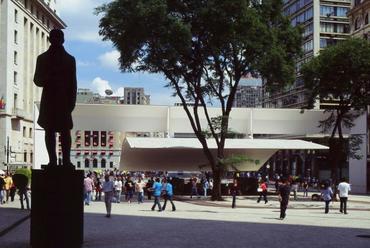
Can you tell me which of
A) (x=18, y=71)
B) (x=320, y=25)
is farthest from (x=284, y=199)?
(x=320, y=25)

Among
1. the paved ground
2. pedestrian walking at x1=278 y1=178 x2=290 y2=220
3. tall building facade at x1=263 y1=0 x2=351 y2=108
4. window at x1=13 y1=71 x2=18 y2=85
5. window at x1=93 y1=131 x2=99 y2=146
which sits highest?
tall building facade at x1=263 y1=0 x2=351 y2=108

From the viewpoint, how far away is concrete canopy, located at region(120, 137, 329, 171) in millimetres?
44406

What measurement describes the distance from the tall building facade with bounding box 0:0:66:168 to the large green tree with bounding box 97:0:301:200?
111 ft

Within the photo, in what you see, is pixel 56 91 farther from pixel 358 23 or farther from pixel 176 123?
pixel 358 23

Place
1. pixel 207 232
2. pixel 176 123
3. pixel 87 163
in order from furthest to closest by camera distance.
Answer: pixel 87 163
pixel 176 123
pixel 207 232

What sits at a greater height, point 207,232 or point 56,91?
point 56,91

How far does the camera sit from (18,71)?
246ft

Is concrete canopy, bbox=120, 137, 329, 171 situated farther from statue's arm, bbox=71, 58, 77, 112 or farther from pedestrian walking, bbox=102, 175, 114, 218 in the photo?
statue's arm, bbox=71, 58, 77, 112

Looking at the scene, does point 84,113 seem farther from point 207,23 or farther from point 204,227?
point 204,227

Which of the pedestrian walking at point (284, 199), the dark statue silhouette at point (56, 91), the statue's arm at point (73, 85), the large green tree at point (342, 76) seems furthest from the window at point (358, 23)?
the dark statue silhouette at point (56, 91)

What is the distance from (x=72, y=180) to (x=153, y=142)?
3410 cm

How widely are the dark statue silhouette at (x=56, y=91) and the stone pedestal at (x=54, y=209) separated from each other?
65 cm

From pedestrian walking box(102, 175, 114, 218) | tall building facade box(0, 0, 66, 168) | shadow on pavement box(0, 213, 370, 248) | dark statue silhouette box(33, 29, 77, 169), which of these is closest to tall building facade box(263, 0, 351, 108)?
tall building facade box(0, 0, 66, 168)

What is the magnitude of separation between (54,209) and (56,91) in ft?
7.15
